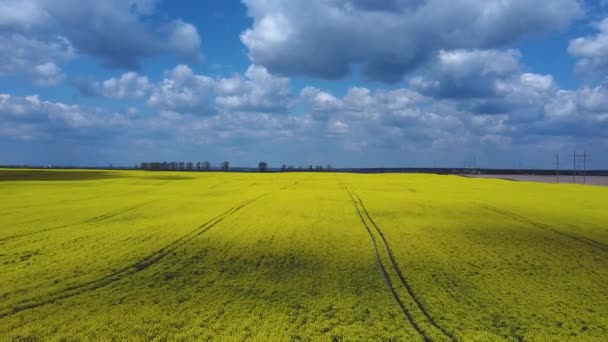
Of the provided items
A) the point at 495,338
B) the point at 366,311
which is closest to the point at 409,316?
the point at 366,311

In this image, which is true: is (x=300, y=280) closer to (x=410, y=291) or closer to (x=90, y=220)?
(x=410, y=291)

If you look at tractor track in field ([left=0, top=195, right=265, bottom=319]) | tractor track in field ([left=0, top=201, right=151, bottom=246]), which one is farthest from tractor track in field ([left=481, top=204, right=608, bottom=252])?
tractor track in field ([left=0, top=201, right=151, bottom=246])

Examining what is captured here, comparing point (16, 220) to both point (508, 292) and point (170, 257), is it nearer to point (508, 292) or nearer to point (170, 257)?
point (170, 257)

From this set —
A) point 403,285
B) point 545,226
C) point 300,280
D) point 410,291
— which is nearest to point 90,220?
point 300,280

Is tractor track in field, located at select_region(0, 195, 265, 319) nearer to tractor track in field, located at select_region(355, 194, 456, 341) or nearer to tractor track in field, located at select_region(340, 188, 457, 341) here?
tractor track in field, located at select_region(340, 188, 457, 341)

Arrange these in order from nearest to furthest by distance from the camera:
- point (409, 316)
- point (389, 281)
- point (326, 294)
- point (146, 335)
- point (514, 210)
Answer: point (146, 335), point (409, 316), point (326, 294), point (389, 281), point (514, 210)

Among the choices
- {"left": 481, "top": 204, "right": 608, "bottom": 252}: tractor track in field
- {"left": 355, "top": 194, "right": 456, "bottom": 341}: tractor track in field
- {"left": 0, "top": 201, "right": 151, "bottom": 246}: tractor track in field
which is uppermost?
{"left": 0, "top": 201, "right": 151, "bottom": 246}: tractor track in field

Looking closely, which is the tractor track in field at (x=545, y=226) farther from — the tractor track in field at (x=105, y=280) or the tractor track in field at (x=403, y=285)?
the tractor track in field at (x=105, y=280)

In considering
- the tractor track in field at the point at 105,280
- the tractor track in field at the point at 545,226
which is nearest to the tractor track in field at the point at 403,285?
the tractor track in field at the point at 105,280
